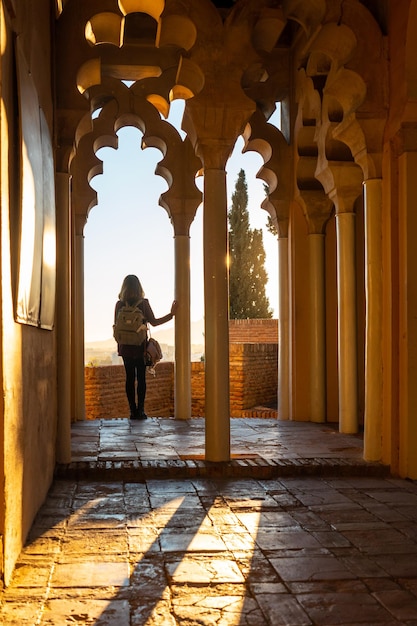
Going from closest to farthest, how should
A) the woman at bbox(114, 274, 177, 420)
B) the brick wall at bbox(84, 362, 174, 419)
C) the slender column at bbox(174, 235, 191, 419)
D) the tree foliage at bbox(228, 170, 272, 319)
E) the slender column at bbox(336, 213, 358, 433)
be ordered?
the slender column at bbox(336, 213, 358, 433)
the woman at bbox(114, 274, 177, 420)
the slender column at bbox(174, 235, 191, 419)
the brick wall at bbox(84, 362, 174, 419)
the tree foliage at bbox(228, 170, 272, 319)

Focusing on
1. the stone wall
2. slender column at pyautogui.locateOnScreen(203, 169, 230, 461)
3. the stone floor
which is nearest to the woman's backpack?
the stone floor

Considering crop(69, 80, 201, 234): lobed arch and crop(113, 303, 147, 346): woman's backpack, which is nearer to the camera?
crop(113, 303, 147, 346): woman's backpack

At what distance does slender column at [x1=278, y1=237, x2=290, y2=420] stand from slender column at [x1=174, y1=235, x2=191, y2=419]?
1.33 metres

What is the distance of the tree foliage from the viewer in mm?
35062

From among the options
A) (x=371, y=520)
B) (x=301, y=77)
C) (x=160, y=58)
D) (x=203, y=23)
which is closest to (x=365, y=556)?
(x=371, y=520)

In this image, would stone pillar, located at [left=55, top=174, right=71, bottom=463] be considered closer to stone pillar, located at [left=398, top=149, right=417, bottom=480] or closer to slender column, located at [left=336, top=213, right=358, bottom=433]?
stone pillar, located at [left=398, top=149, right=417, bottom=480]

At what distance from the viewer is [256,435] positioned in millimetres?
8273

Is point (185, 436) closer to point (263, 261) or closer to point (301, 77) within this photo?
point (301, 77)

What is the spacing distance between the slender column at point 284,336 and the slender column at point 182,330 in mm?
1332

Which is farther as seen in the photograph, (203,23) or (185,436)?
(185,436)

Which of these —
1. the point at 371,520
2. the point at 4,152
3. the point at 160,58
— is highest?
the point at 160,58

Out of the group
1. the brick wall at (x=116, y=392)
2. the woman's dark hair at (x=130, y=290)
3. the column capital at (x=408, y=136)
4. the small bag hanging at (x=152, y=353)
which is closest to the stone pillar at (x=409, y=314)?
the column capital at (x=408, y=136)

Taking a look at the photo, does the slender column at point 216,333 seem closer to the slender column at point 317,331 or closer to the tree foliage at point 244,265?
the slender column at point 317,331

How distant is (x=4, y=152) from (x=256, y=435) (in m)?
5.55
